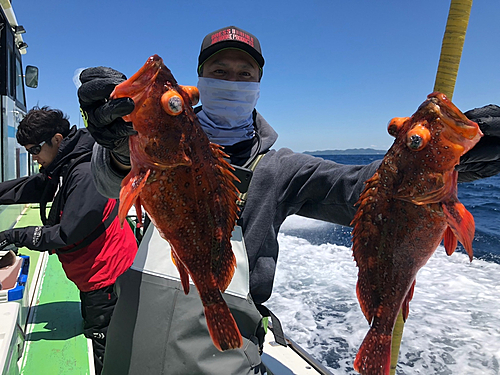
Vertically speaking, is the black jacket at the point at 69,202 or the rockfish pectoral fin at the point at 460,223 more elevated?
the rockfish pectoral fin at the point at 460,223

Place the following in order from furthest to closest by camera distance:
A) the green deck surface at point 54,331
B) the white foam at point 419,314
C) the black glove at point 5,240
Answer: the white foam at point 419,314 < the black glove at point 5,240 < the green deck surface at point 54,331

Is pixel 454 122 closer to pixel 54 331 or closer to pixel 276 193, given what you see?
pixel 276 193

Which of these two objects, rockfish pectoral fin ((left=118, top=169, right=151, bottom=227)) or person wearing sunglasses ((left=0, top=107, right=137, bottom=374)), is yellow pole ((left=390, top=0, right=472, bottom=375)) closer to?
rockfish pectoral fin ((left=118, top=169, right=151, bottom=227))

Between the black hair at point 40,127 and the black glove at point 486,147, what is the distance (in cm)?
444

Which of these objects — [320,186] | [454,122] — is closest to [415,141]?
[454,122]

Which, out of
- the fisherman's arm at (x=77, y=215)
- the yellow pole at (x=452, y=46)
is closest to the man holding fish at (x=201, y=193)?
the yellow pole at (x=452, y=46)

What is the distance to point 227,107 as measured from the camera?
2.63 meters

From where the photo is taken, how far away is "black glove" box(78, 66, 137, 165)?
175 cm

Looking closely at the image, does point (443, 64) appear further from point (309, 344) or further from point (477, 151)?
point (309, 344)

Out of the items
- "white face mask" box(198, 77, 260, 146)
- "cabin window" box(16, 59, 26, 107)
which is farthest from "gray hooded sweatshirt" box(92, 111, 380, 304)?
"cabin window" box(16, 59, 26, 107)

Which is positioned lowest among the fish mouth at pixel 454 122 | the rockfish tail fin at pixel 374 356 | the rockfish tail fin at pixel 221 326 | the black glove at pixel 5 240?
the black glove at pixel 5 240

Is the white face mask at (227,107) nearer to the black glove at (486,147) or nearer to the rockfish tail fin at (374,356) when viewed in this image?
the black glove at (486,147)

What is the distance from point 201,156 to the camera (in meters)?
1.78

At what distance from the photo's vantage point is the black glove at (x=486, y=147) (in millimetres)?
1788
